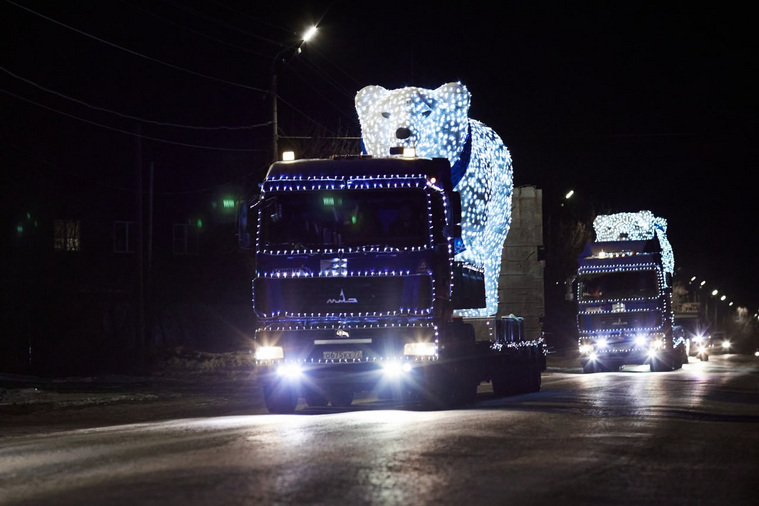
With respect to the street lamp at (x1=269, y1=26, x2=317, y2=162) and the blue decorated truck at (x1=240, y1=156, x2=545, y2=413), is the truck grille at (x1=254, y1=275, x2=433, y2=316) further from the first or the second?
the street lamp at (x1=269, y1=26, x2=317, y2=162)

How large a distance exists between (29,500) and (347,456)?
2894 mm

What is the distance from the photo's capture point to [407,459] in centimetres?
977

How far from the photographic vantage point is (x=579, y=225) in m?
68.3

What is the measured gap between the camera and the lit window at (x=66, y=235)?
1780 inches

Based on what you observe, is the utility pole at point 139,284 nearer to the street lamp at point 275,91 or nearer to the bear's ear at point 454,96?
the street lamp at point 275,91

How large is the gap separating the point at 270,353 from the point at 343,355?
3.51 ft

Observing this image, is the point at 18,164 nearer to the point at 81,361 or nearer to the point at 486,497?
the point at 81,361

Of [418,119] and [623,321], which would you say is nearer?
[418,119]

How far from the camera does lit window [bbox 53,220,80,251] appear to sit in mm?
45219

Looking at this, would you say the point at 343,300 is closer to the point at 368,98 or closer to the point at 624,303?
the point at 368,98

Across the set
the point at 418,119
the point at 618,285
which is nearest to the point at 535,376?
the point at 418,119

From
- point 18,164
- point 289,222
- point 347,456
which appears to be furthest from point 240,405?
point 18,164

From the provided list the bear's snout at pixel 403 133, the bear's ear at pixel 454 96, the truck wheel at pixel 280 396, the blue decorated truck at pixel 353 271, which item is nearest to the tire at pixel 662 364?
the bear's snout at pixel 403 133

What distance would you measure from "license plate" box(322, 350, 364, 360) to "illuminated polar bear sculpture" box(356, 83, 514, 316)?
4.55 meters
